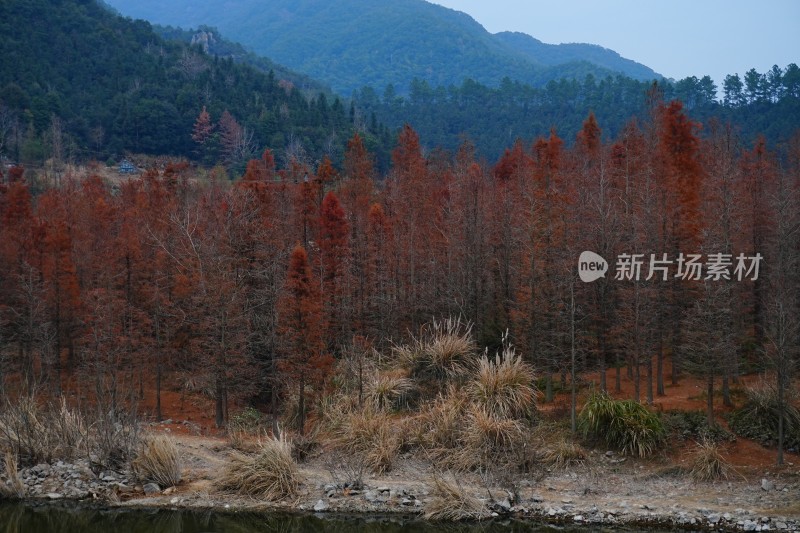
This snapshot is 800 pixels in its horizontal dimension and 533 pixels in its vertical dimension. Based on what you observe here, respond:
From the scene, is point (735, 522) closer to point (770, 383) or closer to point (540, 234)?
point (770, 383)

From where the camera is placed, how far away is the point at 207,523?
15609mm

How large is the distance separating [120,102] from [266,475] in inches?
3425

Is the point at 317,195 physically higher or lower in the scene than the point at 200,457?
higher

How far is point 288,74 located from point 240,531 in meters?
162

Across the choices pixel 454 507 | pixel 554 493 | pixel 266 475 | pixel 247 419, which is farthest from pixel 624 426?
pixel 247 419

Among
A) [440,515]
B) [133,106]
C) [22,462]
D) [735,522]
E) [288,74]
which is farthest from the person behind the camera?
[288,74]

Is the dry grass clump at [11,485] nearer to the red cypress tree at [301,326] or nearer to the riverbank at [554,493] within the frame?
the riverbank at [554,493]

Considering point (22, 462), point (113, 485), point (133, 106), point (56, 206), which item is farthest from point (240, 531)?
point (133, 106)

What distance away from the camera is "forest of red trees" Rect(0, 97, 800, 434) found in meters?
22.5

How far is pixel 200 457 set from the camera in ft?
65.1

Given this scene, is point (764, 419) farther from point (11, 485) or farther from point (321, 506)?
point (11, 485)

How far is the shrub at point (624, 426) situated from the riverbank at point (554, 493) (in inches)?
15.4

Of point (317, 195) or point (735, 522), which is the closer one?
point (735, 522)

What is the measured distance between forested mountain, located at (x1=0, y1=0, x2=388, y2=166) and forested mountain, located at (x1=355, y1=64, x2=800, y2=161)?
1860 cm
